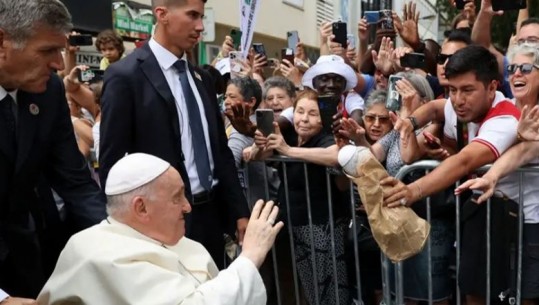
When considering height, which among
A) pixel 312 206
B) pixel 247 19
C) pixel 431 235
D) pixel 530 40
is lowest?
pixel 431 235

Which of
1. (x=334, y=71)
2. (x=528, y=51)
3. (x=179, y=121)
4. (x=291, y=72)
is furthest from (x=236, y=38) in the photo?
(x=528, y=51)

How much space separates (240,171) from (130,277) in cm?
240

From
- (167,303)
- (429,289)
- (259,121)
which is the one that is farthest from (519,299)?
(167,303)

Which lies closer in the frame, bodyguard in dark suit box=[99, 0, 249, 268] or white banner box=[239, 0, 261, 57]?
bodyguard in dark suit box=[99, 0, 249, 268]

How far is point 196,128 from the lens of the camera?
3652 mm

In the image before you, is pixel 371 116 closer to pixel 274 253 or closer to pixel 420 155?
pixel 420 155

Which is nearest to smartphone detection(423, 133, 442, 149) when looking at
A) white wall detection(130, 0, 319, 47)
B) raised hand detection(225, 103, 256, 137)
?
raised hand detection(225, 103, 256, 137)

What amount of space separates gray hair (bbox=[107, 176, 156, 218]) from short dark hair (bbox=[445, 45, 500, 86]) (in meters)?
1.81

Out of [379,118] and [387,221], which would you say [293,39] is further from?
[387,221]

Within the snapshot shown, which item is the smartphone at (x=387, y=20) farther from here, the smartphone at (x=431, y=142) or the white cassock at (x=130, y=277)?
the white cassock at (x=130, y=277)

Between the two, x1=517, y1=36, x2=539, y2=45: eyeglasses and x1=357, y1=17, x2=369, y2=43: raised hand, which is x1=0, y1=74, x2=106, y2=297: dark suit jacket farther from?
x1=357, y1=17, x2=369, y2=43: raised hand

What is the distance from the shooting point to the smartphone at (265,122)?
4.30m

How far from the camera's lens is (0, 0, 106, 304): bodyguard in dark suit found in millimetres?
2607

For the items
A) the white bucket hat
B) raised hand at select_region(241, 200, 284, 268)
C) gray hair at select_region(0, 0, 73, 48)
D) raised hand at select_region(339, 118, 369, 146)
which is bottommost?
raised hand at select_region(241, 200, 284, 268)
